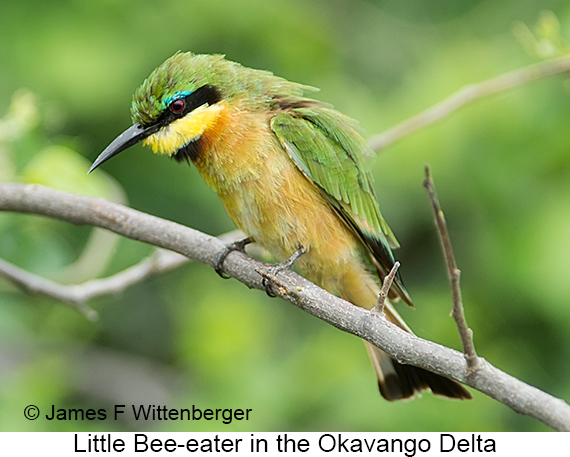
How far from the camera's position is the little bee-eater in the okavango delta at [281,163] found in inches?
83.9

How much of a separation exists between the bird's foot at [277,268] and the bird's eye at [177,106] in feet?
1.73

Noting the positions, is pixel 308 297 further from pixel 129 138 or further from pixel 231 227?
pixel 231 227

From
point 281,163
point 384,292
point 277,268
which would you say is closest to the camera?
point 384,292

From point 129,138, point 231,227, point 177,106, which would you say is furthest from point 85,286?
point 231,227

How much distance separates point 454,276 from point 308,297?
490mm

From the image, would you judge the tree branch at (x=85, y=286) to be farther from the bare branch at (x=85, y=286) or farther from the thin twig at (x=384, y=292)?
the thin twig at (x=384, y=292)

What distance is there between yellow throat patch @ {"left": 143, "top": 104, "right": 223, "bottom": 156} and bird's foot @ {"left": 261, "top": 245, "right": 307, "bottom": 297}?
1.46ft

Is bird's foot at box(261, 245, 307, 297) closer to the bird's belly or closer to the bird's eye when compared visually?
the bird's belly

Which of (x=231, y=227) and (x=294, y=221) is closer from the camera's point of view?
(x=294, y=221)

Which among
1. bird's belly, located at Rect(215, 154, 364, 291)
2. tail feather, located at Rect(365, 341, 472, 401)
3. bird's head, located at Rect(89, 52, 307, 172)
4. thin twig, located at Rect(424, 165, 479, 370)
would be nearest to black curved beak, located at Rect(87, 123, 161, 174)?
bird's head, located at Rect(89, 52, 307, 172)

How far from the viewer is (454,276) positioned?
4.22 ft

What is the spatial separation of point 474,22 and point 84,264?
2.34 meters

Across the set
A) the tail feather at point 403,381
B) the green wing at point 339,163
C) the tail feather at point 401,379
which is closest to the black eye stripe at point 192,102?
the green wing at point 339,163
